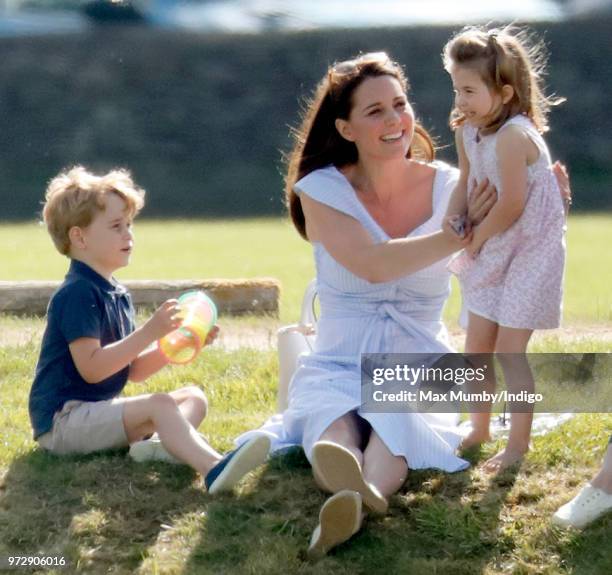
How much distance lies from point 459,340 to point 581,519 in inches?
114

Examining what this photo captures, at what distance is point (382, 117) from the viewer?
14.7 feet

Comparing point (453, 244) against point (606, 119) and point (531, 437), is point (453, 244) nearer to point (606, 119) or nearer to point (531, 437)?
point (531, 437)

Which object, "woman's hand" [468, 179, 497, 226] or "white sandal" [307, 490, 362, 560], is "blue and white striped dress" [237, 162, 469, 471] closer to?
"woman's hand" [468, 179, 497, 226]

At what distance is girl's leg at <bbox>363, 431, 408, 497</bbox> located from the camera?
13.2 ft

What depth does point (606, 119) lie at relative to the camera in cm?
2334

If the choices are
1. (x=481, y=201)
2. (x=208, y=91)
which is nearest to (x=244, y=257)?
(x=481, y=201)

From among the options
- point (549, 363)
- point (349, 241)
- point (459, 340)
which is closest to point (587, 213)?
point (459, 340)

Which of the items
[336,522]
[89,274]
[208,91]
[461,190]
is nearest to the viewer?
[336,522]

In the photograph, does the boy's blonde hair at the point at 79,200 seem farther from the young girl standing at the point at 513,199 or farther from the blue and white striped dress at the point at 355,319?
the young girl standing at the point at 513,199

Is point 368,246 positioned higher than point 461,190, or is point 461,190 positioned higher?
point 461,190

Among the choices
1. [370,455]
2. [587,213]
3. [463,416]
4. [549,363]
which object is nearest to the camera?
[370,455]

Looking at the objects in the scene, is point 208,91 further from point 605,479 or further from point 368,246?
point 605,479

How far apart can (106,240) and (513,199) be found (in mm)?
1335

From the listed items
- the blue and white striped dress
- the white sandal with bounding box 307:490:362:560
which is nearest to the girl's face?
the blue and white striped dress
